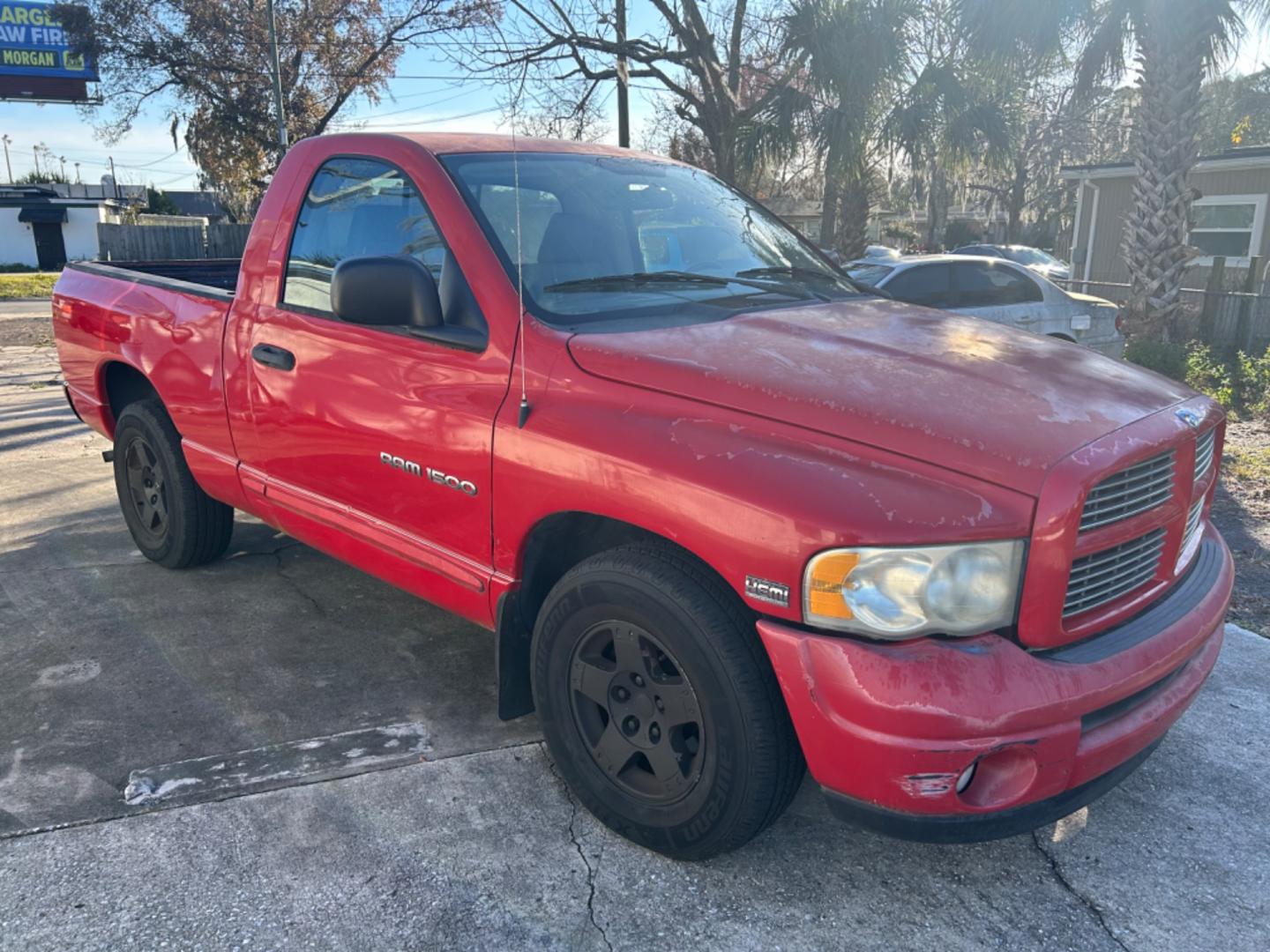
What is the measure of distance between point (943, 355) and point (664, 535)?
40.3 inches

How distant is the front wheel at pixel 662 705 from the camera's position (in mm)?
2387

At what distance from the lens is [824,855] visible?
111 inches

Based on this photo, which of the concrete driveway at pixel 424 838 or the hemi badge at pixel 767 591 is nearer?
the hemi badge at pixel 767 591

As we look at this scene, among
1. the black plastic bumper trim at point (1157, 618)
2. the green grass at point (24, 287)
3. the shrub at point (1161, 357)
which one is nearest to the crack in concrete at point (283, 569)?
the black plastic bumper trim at point (1157, 618)

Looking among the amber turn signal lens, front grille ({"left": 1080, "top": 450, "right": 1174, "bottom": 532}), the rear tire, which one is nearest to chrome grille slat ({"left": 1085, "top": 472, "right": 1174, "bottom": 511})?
front grille ({"left": 1080, "top": 450, "right": 1174, "bottom": 532})

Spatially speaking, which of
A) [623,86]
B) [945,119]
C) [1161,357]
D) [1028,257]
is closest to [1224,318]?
[1161,357]

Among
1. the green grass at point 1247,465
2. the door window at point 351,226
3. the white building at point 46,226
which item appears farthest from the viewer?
the white building at point 46,226

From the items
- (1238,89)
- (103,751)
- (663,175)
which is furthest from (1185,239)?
(1238,89)

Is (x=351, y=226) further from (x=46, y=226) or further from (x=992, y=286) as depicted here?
(x=46, y=226)

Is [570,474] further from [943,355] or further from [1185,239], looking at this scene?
[1185,239]

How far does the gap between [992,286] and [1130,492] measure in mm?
7898

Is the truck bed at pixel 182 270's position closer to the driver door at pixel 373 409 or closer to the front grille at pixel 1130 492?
the driver door at pixel 373 409

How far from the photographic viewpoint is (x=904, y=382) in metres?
2.58

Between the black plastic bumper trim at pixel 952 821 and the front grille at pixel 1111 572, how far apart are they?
0.45m
